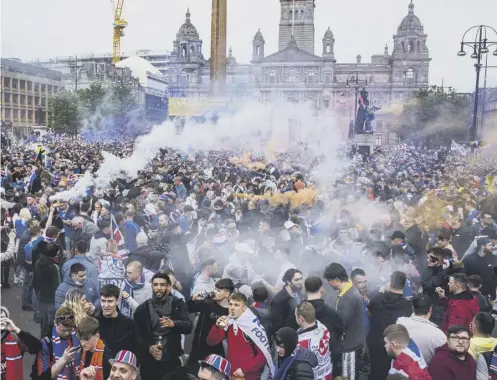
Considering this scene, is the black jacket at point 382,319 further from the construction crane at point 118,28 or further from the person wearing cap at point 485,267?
the construction crane at point 118,28

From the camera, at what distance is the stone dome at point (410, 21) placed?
7238cm

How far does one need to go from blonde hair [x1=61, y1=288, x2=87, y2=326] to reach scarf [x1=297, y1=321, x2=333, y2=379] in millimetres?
1676

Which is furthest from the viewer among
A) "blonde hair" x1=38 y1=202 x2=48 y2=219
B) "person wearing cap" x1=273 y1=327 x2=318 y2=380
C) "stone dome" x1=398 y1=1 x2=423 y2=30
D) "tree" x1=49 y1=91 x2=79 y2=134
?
"stone dome" x1=398 y1=1 x2=423 y2=30

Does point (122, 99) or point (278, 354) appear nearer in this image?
point (278, 354)

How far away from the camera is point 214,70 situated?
26703 millimetres

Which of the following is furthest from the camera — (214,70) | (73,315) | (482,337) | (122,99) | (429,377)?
(122,99)

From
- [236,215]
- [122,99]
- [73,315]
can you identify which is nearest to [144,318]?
[73,315]

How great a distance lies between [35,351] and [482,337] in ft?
11.2

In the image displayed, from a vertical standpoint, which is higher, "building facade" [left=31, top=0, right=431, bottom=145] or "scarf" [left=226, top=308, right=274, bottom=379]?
"building facade" [left=31, top=0, right=431, bottom=145]

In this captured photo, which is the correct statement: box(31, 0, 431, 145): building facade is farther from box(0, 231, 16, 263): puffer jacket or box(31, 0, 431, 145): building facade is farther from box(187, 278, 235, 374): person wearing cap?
box(187, 278, 235, 374): person wearing cap

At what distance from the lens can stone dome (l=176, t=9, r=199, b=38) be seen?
67.9m

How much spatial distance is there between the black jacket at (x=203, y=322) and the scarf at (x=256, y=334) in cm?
35

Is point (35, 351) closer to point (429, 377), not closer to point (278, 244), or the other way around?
point (429, 377)

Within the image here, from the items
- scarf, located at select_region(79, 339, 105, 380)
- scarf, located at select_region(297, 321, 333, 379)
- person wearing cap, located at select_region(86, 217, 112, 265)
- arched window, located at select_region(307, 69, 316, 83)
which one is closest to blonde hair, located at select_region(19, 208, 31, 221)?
person wearing cap, located at select_region(86, 217, 112, 265)
